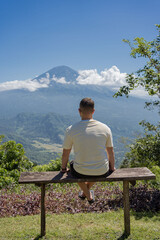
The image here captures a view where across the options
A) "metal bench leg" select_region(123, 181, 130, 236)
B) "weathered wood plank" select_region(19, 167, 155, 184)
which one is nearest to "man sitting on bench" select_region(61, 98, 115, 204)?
"weathered wood plank" select_region(19, 167, 155, 184)

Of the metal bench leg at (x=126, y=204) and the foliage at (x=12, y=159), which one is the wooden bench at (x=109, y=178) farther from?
the foliage at (x=12, y=159)

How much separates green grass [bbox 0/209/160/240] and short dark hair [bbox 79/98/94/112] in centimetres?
241

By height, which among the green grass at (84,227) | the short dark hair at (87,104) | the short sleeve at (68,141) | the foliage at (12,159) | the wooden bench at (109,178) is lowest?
the green grass at (84,227)

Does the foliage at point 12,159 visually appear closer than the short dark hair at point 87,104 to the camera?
No

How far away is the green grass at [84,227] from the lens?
4477 mm

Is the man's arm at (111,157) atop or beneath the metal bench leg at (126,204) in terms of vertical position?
atop

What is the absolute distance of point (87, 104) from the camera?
404cm

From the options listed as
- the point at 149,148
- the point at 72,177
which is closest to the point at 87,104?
the point at 72,177

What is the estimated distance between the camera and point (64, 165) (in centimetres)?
438

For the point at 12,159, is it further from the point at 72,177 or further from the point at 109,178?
the point at 109,178

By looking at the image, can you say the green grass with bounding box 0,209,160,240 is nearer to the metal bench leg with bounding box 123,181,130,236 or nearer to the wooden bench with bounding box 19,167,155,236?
the metal bench leg with bounding box 123,181,130,236

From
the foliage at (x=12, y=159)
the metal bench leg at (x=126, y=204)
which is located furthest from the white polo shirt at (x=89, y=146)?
the foliage at (x=12, y=159)

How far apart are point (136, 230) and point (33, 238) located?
200cm

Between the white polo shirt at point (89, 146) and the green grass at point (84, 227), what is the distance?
4.55 feet
